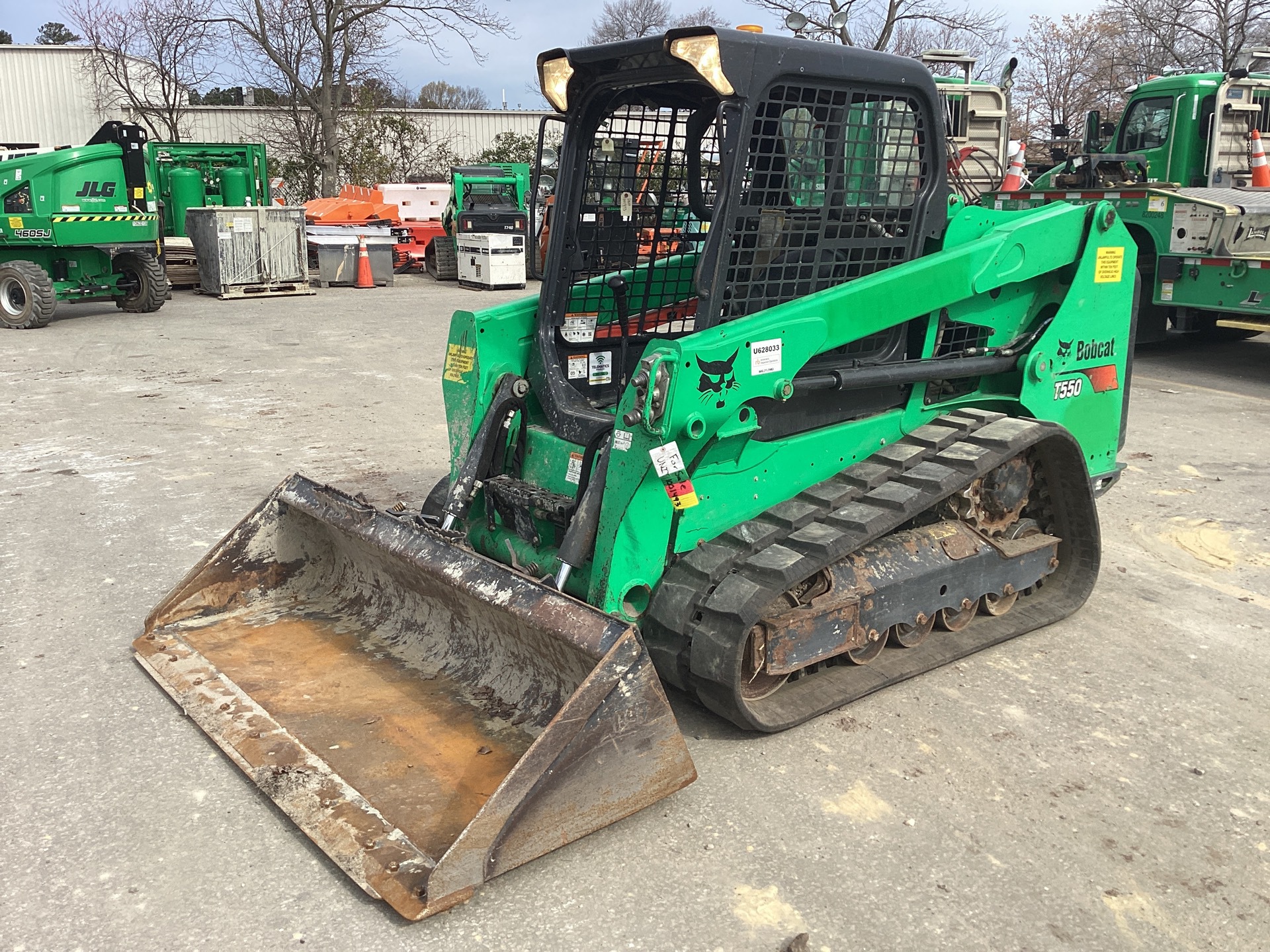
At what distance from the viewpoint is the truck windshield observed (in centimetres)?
1264

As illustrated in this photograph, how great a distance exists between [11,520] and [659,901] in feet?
15.8

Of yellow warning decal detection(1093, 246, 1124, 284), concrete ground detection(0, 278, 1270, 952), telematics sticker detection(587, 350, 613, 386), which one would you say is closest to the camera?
concrete ground detection(0, 278, 1270, 952)

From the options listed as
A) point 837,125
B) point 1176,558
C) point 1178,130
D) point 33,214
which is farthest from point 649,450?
point 33,214

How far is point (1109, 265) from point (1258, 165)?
905 cm

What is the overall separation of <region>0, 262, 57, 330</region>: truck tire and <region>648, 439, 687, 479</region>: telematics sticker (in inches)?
496

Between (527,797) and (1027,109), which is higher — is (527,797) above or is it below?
below

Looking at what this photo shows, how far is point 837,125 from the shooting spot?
13.0 ft

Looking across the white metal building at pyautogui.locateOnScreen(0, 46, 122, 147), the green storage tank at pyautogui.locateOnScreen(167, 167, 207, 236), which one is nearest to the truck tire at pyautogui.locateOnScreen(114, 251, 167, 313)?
the green storage tank at pyautogui.locateOnScreen(167, 167, 207, 236)

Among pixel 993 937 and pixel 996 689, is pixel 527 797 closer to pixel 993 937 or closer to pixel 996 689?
pixel 993 937

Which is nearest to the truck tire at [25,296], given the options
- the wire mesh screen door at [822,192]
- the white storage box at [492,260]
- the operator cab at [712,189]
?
the white storage box at [492,260]

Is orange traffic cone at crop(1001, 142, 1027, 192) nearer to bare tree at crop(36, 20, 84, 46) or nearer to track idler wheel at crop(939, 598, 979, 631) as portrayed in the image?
track idler wheel at crop(939, 598, 979, 631)

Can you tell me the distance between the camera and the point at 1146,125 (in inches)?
508

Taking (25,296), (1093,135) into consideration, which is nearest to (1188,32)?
(1093,135)

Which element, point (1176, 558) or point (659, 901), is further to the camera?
point (1176, 558)
